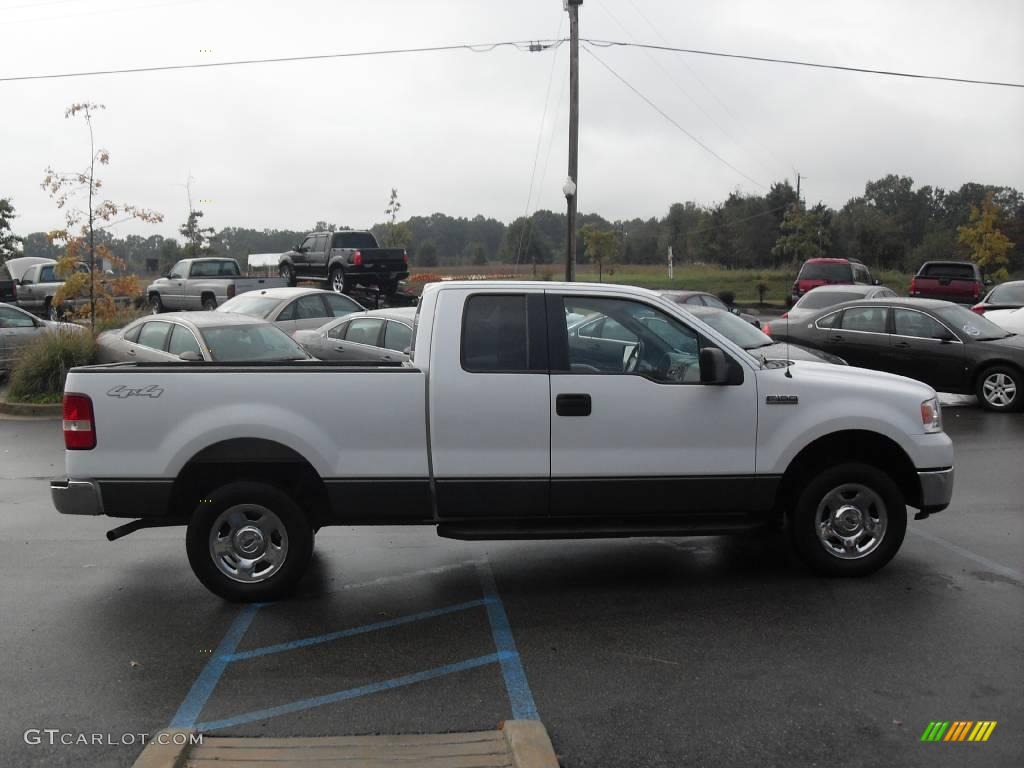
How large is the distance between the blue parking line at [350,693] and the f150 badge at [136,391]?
220cm

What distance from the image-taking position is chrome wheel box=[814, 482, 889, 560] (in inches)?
240

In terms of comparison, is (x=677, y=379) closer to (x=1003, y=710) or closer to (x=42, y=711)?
(x=1003, y=710)

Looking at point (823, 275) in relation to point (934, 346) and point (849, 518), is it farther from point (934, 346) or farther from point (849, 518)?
point (849, 518)

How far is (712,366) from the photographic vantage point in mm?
Result: 5762

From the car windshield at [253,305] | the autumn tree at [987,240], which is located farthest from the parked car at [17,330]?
the autumn tree at [987,240]

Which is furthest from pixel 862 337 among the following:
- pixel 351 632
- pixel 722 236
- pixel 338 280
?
pixel 722 236

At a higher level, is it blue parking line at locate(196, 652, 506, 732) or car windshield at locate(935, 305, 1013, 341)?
car windshield at locate(935, 305, 1013, 341)

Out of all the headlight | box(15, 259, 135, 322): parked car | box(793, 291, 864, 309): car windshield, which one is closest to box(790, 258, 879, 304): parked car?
box(793, 291, 864, 309): car windshield

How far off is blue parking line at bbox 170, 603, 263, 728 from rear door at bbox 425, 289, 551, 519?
134 cm

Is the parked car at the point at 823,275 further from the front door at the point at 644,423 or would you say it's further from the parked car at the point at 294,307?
the front door at the point at 644,423

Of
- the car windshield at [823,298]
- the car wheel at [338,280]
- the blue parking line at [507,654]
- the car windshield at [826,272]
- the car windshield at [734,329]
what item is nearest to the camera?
the blue parking line at [507,654]

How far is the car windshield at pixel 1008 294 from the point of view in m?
19.6

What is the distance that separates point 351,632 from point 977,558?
4.41m

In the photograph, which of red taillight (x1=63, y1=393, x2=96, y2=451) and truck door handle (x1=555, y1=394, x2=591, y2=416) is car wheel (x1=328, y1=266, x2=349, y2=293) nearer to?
red taillight (x1=63, y1=393, x2=96, y2=451)
